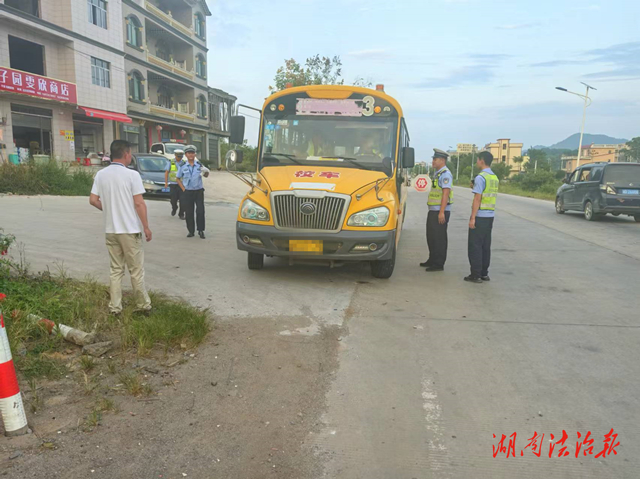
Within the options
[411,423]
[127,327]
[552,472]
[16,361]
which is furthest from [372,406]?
[16,361]

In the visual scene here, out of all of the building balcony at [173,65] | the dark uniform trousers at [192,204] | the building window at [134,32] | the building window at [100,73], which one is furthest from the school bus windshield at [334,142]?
the building balcony at [173,65]

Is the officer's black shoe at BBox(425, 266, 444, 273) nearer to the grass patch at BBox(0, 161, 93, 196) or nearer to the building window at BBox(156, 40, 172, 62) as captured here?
the grass patch at BBox(0, 161, 93, 196)

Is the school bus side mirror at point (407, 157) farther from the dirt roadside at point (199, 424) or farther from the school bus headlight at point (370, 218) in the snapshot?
the dirt roadside at point (199, 424)

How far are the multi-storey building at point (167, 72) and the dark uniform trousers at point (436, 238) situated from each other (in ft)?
89.2

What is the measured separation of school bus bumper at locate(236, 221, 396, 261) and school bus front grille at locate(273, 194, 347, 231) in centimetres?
11

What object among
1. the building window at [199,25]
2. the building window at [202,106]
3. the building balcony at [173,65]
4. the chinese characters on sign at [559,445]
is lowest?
the chinese characters on sign at [559,445]

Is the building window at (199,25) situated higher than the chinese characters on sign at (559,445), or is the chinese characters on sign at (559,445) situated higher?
the building window at (199,25)

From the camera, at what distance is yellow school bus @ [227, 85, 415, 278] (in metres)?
6.35

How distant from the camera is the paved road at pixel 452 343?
297cm

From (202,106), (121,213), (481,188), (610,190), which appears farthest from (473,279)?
(202,106)

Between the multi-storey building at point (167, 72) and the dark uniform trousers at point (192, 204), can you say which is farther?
the multi-storey building at point (167, 72)

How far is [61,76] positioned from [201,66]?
1750 centimetres

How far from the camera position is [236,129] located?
745 cm

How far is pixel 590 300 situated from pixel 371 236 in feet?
9.41
